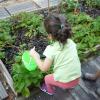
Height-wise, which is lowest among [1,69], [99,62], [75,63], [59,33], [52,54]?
[99,62]

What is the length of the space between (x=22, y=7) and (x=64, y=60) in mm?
2239

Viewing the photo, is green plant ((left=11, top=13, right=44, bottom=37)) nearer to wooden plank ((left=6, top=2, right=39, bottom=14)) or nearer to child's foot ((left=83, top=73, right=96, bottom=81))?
wooden plank ((left=6, top=2, right=39, bottom=14))

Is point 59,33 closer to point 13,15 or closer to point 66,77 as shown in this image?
point 66,77

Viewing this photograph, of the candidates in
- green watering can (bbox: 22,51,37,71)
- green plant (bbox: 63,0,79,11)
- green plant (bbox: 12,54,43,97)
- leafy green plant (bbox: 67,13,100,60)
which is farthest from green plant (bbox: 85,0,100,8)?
green watering can (bbox: 22,51,37,71)

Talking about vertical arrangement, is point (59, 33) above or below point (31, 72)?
above

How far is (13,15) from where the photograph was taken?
15.1 feet

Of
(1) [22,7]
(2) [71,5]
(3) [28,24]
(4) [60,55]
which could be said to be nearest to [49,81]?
(4) [60,55]

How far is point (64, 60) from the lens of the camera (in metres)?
3.00

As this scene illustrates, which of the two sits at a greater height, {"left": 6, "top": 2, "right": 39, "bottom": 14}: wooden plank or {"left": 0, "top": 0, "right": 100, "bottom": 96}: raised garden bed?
{"left": 6, "top": 2, "right": 39, "bottom": 14}: wooden plank

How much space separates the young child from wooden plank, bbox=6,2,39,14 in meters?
1.87

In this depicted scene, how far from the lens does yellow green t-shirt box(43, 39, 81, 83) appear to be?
2916mm

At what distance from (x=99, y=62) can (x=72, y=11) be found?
47.0 inches

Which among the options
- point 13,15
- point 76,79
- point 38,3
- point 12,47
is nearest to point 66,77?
point 76,79

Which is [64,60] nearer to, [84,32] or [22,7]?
[84,32]
